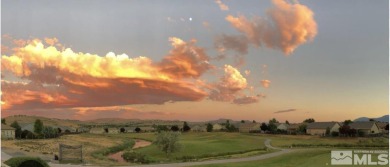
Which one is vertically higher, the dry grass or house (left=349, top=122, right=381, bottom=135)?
house (left=349, top=122, right=381, bottom=135)

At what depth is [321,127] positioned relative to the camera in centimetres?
16288

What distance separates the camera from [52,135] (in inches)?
5522

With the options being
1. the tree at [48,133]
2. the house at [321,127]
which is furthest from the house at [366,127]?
the tree at [48,133]

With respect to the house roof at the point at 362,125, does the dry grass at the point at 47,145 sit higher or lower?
lower

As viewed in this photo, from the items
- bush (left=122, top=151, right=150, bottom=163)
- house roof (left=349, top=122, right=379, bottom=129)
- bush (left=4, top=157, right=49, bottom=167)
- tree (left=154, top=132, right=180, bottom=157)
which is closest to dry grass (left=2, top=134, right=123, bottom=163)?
bush (left=122, top=151, right=150, bottom=163)

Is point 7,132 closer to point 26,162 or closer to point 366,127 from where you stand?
point 26,162

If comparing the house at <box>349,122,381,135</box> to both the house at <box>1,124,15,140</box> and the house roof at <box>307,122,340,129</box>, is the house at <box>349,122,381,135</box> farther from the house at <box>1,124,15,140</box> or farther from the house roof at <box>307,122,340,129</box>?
the house at <box>1,124,15,140</box>

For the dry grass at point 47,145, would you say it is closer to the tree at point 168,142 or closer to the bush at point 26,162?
the tree at point 168,142

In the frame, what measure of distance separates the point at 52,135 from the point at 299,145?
275 ft

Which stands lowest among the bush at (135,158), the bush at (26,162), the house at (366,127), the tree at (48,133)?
the bush at (135,158)

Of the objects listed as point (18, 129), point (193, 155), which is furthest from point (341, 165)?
point (18, 129)

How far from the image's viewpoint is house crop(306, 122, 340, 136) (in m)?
159

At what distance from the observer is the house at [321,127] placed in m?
159

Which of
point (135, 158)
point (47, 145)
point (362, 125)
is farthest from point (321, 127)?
point (47, 145)
